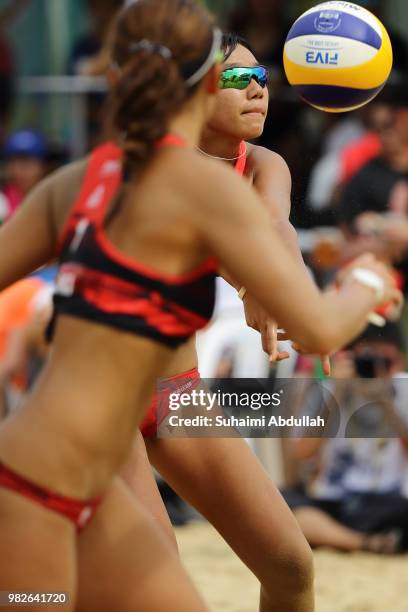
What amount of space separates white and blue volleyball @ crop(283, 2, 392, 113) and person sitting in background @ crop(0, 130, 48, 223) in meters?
5.02

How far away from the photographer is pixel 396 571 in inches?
263

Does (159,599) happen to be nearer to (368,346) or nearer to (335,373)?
(335,373)

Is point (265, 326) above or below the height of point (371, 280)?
below

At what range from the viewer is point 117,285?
2.79m

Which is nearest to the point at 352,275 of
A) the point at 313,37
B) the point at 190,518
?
the point at 313,37

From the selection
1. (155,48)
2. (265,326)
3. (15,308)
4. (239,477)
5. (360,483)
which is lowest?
(360,483)

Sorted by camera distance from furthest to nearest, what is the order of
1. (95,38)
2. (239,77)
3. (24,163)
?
(95,38) → (24,163) → (239,77)

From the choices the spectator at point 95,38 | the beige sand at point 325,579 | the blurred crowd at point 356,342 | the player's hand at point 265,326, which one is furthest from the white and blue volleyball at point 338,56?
the spectator at point 95,38

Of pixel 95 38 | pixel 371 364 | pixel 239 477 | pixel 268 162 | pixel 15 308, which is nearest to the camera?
pixel 239 477

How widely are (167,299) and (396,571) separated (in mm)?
4250

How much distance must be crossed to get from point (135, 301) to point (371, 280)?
1.90 ft

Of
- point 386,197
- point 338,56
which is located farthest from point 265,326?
point 386,197

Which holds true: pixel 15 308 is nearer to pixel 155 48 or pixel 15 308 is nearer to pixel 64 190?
pixel 64 190

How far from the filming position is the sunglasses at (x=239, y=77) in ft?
12.7
